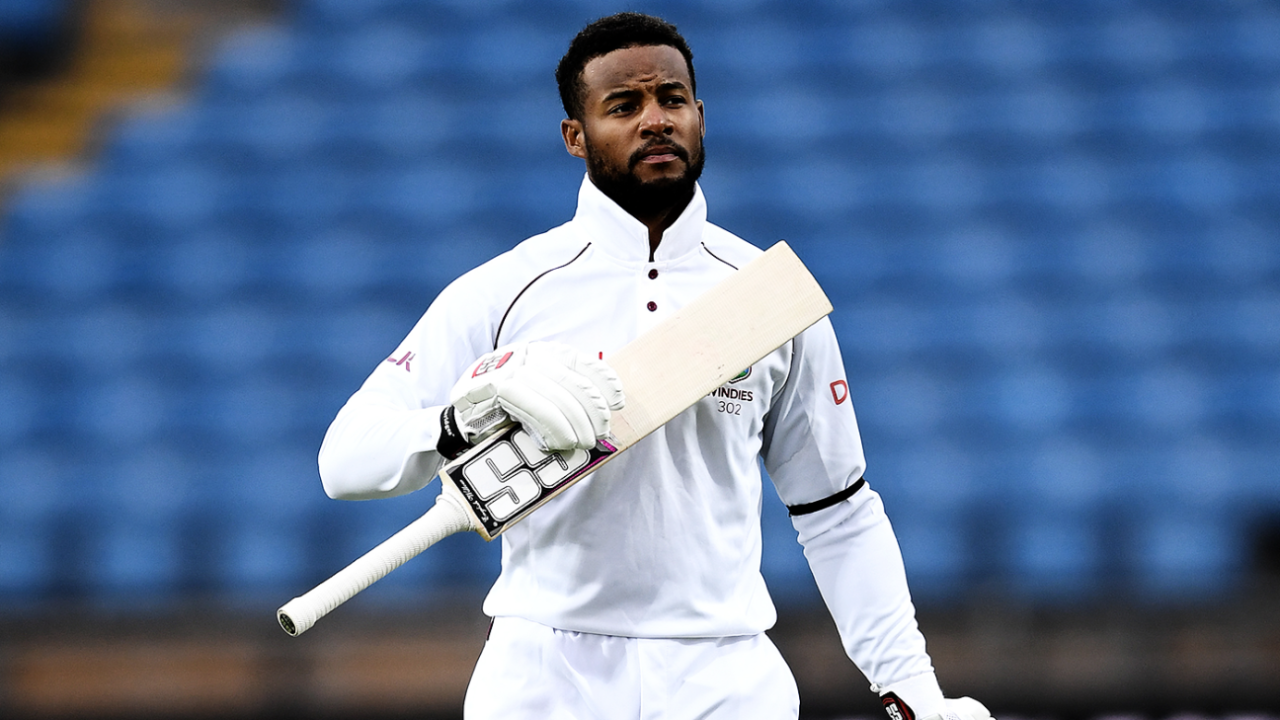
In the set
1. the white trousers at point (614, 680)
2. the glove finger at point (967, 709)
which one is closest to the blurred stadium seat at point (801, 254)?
the glove finger at point (967, 709)

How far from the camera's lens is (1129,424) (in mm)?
4918

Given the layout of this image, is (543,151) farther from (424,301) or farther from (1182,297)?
(1182,297)

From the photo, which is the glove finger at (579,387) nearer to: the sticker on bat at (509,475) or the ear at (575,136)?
the sticker on bat at (509,475)

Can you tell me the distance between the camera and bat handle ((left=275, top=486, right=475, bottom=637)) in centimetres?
155

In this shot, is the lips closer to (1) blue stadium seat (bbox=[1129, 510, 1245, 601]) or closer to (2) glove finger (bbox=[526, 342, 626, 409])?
(2) glove finger (bbox=[526, 342, 626, 409])

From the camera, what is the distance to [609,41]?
6.07 feet

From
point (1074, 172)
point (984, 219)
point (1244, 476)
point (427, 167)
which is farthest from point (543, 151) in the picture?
point (1244, 476)

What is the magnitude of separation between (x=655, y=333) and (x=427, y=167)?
4206 millimetres

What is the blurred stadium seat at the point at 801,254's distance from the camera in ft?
14.8

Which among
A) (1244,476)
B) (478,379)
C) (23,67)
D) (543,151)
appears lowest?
(1244,476)

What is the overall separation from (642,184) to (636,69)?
15cm

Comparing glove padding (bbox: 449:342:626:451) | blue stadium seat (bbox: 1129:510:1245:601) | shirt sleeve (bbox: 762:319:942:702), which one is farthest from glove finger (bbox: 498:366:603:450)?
blue stadium seat (bbox: 1129:510:1245:601)

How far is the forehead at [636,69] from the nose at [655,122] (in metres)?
0.03

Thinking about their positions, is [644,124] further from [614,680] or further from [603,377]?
[614,680]
